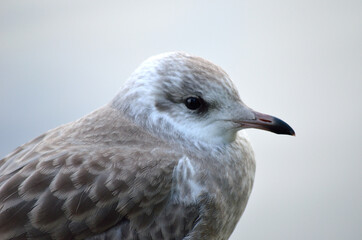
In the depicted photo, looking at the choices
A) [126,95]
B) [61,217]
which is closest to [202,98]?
[126,95]

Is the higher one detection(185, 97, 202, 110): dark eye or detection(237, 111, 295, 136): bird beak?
detection(185, 97, 202, 110): dark eye

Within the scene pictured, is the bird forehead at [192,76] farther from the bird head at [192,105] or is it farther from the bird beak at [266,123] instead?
the bird beak at [266,123]

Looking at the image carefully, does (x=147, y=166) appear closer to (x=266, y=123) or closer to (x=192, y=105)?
(x=192, y=105)

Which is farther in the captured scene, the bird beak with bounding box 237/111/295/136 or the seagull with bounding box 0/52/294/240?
the bird beak with bounding box 237/111/295/136

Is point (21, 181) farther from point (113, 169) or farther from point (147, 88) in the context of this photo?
point (147, 88)

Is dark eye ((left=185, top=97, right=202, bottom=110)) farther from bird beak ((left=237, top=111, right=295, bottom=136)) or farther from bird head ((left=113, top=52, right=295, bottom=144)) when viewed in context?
bird beak ((left=237, top=111, right=295, bottom=136))

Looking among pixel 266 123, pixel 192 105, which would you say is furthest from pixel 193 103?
pixel 266 123

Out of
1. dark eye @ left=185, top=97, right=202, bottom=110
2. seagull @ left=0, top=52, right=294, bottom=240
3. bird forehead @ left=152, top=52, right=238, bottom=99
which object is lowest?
seagull @ left=0, top=52, right=294, bottom=240

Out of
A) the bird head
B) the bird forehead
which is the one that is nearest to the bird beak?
the bird head
